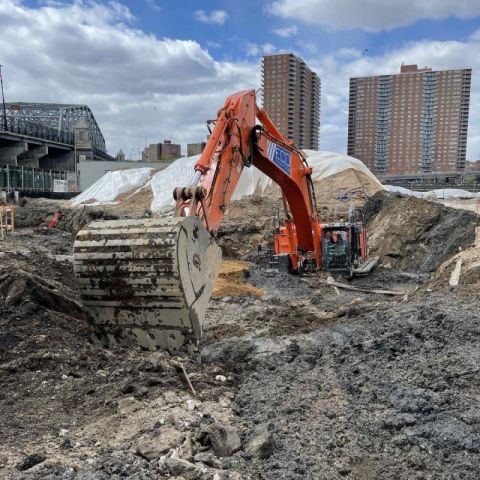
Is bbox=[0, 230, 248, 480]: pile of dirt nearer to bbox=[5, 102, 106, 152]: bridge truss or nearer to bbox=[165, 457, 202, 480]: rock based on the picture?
bbox=[165, 457, 202, 480]: rock

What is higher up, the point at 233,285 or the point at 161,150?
the point at 161,150

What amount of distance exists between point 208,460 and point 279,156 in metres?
7.52

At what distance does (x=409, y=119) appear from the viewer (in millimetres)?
61500

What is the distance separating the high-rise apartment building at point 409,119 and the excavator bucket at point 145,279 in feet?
186

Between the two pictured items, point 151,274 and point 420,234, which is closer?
point 151,274

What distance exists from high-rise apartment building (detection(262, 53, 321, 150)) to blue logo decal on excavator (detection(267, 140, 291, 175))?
2450 centimetres

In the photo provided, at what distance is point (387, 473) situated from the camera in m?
3.48

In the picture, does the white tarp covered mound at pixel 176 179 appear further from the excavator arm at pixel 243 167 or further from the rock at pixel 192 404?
the rock at pixel 192 404

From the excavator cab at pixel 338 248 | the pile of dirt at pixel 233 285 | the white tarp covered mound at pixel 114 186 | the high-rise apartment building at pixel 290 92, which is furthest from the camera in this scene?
the white tarp covered mound at pixel 114 186

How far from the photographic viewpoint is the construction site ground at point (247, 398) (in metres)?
3.48

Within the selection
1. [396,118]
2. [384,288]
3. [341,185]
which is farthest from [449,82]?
[384,288]

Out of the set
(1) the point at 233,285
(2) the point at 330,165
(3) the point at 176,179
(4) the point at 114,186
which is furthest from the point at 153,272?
(4) the point at 114,186

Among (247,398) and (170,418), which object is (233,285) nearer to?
(247,398)

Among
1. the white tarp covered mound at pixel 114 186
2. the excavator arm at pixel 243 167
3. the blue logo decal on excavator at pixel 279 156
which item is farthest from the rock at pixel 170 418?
the white tarp covered mound at pixel 114 186
